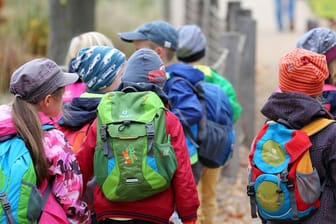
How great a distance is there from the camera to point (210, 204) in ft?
20.0

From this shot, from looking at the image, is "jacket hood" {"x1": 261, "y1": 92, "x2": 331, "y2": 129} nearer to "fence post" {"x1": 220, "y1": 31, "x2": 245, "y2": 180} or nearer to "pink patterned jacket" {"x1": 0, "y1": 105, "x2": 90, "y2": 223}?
"pink patterned jacket" {"x1": 0, "y1": 105, "x2": 90, "y2": 223}

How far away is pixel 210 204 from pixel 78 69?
2034 mm

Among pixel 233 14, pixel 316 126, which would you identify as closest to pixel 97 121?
pixel 316 126

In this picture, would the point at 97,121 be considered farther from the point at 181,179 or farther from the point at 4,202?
the point at 4,202

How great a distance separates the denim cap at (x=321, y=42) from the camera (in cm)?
489

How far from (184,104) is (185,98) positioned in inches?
2.0

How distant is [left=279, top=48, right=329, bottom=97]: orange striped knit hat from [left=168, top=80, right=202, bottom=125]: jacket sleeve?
3.66 feet

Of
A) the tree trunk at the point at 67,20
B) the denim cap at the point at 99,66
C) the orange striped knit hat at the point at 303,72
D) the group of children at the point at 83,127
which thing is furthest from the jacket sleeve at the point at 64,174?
the tree trunk at the point at 67,20

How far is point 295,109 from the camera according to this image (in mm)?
3898

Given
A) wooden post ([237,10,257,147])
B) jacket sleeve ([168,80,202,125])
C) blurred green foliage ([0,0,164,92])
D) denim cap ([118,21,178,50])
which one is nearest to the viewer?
jacket sleeve ([168,80,202,125])

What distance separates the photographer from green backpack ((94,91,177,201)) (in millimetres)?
3928

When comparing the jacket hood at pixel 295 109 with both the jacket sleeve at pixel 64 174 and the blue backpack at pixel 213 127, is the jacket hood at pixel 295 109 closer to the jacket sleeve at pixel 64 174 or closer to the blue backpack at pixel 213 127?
the jacket sleeve at pixel 64 174

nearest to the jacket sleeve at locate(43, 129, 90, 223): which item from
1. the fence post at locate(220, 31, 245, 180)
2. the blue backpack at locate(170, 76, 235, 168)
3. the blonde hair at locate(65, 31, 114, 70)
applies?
the blonde hair at locate(65, 31, 114, 70)

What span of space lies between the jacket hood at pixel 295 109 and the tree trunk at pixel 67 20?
21.1ft
